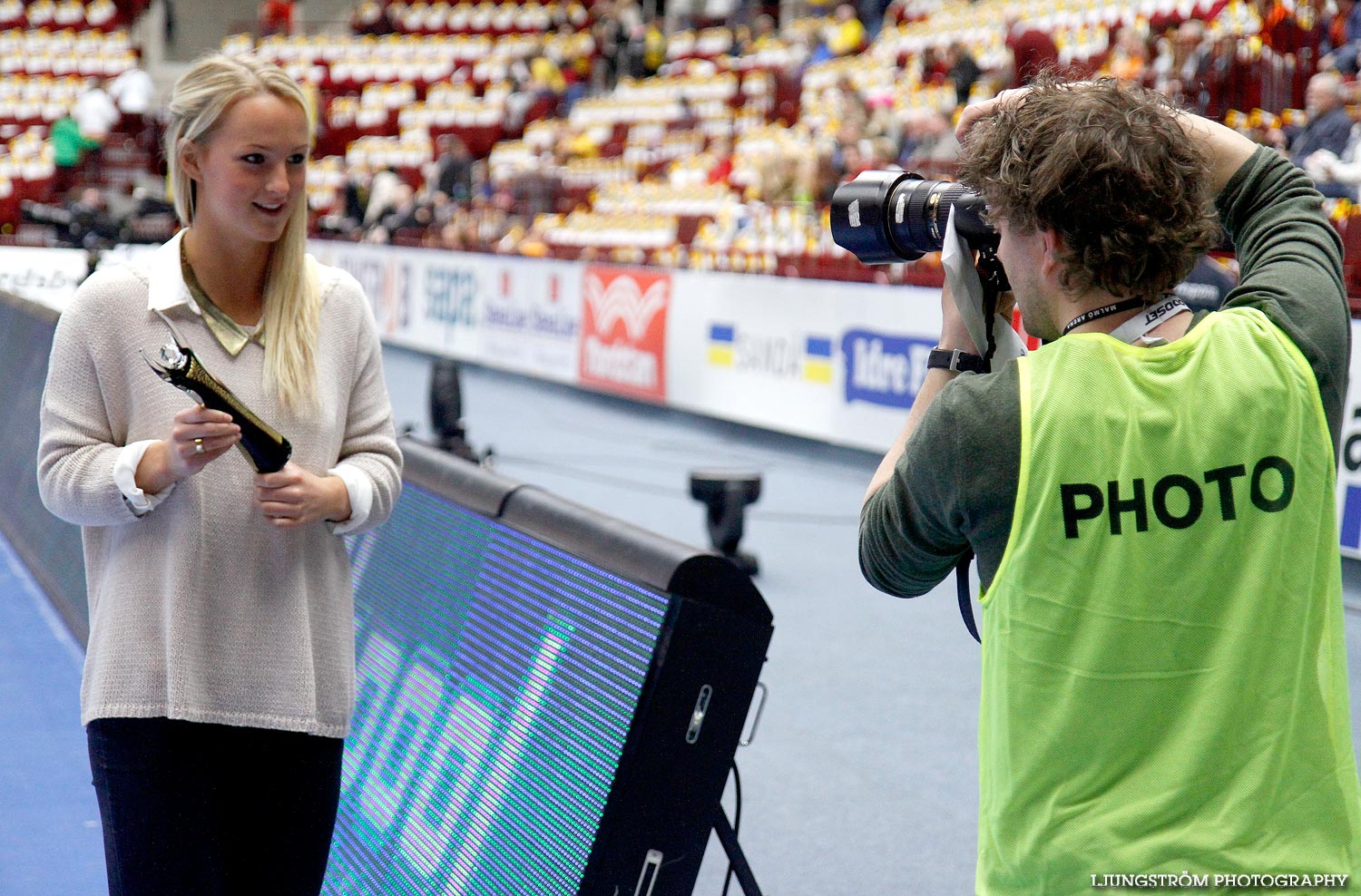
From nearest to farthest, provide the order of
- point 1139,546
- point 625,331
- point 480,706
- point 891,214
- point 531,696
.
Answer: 1. point 1139,546
2. point 891,214
3. point 531,696
4. point 480,706
5. point 625,331

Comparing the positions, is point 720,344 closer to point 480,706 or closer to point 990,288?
point 480,706

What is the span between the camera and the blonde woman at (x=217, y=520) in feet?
5.84

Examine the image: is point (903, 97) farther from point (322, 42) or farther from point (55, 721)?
point (322, 42)

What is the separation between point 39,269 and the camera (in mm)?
14117

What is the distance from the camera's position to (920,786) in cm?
395

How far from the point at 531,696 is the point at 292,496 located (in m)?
0.75

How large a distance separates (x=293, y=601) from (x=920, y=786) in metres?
2.49

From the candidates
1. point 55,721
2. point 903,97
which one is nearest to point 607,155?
point 903,97

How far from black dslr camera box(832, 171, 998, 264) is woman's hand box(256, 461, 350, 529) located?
2.43 feet

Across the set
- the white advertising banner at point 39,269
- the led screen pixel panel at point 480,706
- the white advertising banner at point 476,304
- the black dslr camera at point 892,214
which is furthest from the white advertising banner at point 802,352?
the white advertising banner at point 39,269

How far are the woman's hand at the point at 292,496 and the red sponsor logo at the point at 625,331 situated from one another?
29.8 ft

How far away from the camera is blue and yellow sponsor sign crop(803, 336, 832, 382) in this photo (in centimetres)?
912

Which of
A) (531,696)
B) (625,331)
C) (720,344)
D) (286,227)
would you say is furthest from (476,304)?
(286,227)

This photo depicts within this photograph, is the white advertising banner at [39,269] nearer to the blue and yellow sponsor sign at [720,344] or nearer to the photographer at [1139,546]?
the blue and yellow sponsor sign at [720,344]
